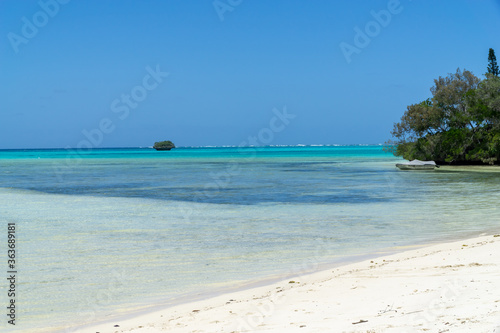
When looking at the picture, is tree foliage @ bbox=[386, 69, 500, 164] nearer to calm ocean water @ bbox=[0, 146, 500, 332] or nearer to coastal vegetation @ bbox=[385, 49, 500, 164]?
coastal vegetation @ bbox=[385, 49, 500, 164]

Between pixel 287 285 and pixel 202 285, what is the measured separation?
1466 millimetres

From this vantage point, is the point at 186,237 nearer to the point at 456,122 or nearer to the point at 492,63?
the point at 456,122

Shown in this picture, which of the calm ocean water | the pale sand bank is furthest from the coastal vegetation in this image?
the pale sand bank

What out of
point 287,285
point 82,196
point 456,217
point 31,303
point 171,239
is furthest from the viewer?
point 82,196

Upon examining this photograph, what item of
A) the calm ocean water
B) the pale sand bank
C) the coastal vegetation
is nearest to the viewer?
the pale sand bank

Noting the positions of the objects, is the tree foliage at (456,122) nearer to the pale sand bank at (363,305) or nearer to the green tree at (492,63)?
the green tree at (492,63)

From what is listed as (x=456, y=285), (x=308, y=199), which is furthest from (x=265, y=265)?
(x=308, y=199)

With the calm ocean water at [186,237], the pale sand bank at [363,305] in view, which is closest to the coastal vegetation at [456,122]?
the calm ocean water at [186,237]

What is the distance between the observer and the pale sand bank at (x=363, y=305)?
5176mm

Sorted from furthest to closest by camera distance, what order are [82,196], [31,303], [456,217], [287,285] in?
[82,196] → [456,217] → [287,285] → [31,303]

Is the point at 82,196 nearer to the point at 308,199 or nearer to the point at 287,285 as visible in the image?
the point at 308,199

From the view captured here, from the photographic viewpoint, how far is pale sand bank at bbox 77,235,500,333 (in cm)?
518

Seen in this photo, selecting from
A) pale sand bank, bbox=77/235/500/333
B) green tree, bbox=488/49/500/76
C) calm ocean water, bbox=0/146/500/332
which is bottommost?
calm ocean water, bbox=0/146/500/332

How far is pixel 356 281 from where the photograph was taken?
753cm
